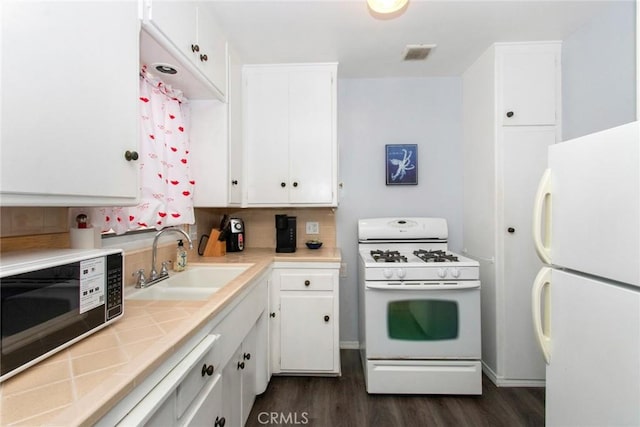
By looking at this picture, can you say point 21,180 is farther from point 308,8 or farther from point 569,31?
point 569,31

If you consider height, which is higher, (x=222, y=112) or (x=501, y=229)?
(x=222, y=112)

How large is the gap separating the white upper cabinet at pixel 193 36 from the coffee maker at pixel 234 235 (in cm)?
93

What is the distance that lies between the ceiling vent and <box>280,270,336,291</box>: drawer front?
1710mm

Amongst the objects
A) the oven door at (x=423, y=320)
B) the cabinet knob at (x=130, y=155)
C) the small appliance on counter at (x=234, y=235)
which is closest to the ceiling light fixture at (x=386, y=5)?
the cabinet knob at (x=130, y=155)

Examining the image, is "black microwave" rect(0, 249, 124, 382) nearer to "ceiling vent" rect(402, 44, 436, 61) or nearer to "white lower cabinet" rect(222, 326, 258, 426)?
"white lower cabinet" rect(222, 326, 258, 426)

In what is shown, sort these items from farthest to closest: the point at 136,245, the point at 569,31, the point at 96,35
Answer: the point at 569,31 < the point at 136,245 < the point at 96,35

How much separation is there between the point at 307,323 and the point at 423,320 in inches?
30.7

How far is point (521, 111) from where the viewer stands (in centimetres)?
196

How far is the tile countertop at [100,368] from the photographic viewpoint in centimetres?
50

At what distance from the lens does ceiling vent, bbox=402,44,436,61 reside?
199 centimetres

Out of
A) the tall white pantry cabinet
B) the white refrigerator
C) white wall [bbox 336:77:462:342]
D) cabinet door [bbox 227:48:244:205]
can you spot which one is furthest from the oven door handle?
cabinet door [bbox 227:48:244:205]

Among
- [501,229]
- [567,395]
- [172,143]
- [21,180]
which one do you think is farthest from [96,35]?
[501,229]

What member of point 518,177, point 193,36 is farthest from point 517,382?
point 193,36

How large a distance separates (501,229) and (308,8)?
1904 millimetres
